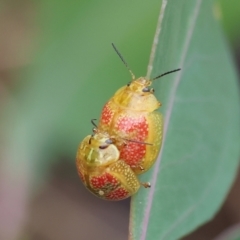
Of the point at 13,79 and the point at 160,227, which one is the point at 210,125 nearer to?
the point at 160,227

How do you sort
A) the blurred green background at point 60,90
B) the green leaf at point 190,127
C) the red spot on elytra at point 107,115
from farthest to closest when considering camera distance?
1. the blurred green background at point 60,90
2. the red spot on elytra at point 107,115
3. the green leaf at point 190,127

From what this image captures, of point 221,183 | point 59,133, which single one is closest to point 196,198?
point 221,183

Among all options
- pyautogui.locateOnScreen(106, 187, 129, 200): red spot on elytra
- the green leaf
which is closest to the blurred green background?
the green leaf

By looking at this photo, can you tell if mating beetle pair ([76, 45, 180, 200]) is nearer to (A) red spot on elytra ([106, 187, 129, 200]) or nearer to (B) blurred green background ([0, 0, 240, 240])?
(A) red spot on elytra ([106, 187, 129, 200])

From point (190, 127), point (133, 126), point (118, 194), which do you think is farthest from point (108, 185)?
point (190, 127)

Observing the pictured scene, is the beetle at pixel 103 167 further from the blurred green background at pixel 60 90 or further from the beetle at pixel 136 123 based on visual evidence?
the blurred green background at pixel 60 90

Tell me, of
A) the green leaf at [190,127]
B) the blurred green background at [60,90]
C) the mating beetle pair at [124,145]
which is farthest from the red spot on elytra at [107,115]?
the blurred green background at [60,90]
